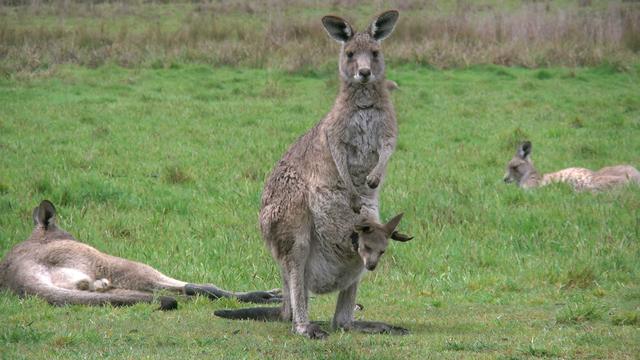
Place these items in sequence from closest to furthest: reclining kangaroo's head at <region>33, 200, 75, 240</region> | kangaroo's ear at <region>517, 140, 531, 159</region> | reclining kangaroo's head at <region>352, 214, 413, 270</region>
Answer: reclining kangaroo's head at <region>352, 214, 413, 270</region> < reclining kangaroo's head at <region>33, 200, 75, 240</region> < kangaroo's ear at <region>517, 140, 531, 159</region>

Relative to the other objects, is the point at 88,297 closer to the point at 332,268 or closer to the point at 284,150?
the point at 332,268

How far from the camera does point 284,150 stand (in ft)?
48.2

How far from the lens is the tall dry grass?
22.6 meters

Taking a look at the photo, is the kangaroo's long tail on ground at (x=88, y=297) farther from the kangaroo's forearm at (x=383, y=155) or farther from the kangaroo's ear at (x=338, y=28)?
the kangaroo's ear at (x=338, y=28)

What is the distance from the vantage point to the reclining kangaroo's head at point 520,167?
13.4 metres

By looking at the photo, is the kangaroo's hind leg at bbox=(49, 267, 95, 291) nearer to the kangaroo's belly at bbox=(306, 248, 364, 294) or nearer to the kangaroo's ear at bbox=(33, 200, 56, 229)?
the kangaroo's ear at bbox=(33, 200, 56, 229)

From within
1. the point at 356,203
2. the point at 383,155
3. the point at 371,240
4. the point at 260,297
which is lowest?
the point at 260,297

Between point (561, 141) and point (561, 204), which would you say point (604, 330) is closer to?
point (561, 204)

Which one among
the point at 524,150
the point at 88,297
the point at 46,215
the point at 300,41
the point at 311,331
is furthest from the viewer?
the point at 300,41

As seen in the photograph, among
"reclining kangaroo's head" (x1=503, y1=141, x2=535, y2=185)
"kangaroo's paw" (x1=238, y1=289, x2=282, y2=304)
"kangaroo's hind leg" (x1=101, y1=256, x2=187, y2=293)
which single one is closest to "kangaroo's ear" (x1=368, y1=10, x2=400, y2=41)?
"kangaroo's paw" (x1=238, y1=289, x2=282, y2=304)

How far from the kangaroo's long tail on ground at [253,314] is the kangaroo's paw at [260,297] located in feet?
2.45

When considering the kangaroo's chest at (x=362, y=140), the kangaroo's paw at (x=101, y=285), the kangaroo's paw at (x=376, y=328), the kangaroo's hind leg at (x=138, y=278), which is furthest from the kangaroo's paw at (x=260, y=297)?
the kangaroo's chest at (x=362, y=140)

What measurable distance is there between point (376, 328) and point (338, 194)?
0.95 meters

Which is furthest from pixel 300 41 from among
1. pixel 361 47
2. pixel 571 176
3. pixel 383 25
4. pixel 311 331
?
pixel 311 331
